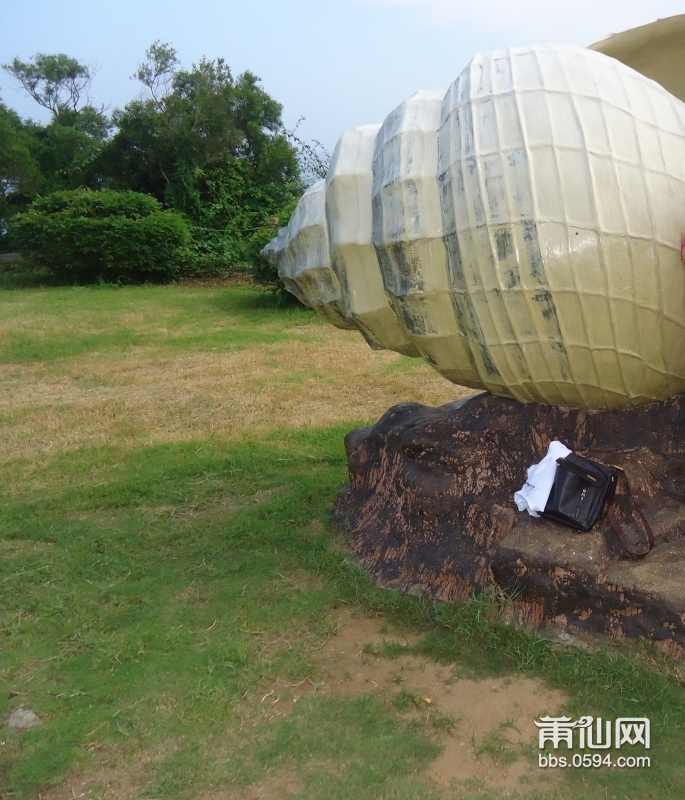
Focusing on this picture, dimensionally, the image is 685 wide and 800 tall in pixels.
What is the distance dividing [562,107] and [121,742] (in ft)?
8.21

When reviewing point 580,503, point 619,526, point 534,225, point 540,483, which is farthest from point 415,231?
point 619,526

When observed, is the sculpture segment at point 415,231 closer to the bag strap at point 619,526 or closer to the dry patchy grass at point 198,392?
the bag strap at point 619,526

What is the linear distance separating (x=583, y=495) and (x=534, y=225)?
99cm

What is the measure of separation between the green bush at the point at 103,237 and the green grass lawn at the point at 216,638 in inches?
376

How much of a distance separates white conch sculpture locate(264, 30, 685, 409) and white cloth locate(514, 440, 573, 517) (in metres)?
0.20

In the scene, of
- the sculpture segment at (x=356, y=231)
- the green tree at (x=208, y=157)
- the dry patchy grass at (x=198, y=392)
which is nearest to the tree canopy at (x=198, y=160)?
the green tree at (x=208, y=157)

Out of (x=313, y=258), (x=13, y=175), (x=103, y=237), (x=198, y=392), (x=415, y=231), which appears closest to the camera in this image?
(x=415, y=231)

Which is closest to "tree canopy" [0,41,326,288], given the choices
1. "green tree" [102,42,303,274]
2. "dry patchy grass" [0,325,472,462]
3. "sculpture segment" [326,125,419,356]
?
"green tree" [102,42,303,274]

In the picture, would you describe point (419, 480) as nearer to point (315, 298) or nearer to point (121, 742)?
point (315, 298)

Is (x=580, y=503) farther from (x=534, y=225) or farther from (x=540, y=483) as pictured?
(x=534, y=225)

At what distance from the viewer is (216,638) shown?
3045mm

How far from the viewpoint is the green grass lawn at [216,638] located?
2.35m

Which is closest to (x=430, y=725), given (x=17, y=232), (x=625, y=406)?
(x=625, y=406)

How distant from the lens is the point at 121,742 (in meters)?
2.48
